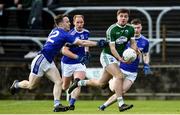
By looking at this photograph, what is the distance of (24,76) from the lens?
29016 mm

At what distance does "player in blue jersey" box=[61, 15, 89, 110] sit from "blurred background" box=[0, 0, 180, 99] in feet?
14.9

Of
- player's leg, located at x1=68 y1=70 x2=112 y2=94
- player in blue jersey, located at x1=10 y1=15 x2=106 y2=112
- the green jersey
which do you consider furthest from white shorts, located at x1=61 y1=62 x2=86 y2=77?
the green jersey

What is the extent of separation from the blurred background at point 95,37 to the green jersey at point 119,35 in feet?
22.7

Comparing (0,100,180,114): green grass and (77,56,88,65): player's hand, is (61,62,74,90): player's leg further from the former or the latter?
(0,100,180,114): green grass

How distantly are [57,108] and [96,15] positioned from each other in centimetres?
967

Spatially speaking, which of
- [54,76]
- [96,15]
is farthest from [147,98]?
[54,76]

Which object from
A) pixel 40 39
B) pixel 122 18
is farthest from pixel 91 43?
pixel 40 39

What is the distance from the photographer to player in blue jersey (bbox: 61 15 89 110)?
23062mm

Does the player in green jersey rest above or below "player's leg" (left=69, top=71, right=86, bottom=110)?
above

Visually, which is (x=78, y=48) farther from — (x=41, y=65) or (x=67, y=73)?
(x=41, y=65)

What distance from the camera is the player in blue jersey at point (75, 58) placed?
23062mm

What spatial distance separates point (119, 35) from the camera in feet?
69.2

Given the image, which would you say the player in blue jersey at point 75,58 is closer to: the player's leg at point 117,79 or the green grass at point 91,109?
the green grass at point 91,109

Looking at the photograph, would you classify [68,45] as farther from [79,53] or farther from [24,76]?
[24,76]
